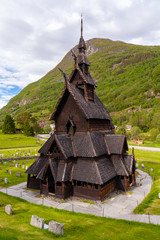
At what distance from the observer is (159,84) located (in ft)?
646

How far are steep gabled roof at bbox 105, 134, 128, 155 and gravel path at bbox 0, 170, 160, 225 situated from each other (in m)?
5.28

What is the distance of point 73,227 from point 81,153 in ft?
27.3

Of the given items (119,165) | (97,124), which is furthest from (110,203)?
(97,124)

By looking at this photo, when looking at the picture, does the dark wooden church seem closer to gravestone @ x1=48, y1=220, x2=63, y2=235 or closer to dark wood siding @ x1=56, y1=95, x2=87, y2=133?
dark wood siding @ x1=56, y1=95, x2=87, y2=133

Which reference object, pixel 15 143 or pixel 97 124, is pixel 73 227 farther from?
pixel 15 143

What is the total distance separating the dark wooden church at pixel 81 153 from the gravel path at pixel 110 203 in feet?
2.85

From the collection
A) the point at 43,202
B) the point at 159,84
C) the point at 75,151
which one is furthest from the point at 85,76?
the point at 159,84

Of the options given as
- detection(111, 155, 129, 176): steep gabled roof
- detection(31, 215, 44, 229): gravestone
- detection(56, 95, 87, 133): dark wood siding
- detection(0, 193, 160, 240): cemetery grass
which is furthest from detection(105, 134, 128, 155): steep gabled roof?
detection(31, 215, 44, 229): gravestone

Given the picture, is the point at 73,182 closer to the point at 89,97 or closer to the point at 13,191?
the point at 13,191

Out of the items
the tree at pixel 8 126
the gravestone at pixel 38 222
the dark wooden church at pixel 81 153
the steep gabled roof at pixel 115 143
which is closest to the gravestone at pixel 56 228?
the gravestone at pixel 38 222

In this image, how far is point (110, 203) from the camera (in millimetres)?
17859

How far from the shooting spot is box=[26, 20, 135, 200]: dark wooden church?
18.8 metres

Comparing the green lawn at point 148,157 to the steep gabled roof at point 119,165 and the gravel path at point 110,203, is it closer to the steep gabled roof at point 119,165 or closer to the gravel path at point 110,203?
the gravel path at point 110,203

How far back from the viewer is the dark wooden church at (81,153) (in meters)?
18.8
